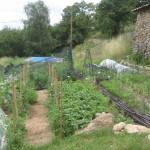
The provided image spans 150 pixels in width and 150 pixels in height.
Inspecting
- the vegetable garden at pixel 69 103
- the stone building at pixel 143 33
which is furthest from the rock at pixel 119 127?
the stone building at pixel 143 33

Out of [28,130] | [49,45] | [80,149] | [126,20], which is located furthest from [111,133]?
[49,45]

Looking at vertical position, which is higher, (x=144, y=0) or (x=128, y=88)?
(x=144, y=0)

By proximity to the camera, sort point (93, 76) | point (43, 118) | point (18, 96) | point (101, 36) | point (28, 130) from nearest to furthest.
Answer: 1. point (28, 130)
2. point (43, 118)
3. point (18, 96)
4. point (93, 76)
5. point (101, 36)

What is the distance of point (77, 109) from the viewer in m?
7.37

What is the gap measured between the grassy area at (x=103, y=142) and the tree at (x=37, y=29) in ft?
112

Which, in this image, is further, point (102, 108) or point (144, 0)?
point (144, 0)

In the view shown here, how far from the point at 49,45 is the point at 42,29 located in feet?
6.74

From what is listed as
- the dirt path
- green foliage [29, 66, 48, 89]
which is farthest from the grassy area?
green foliage [29, 66, 48, 89]

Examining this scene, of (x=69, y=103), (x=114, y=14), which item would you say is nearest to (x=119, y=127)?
(x=69, y=103)

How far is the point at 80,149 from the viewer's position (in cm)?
575

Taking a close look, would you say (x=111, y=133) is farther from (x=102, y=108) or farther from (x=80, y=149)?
(x=102, y=108)

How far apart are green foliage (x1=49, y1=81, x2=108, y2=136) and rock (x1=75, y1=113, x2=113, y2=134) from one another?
163 mm

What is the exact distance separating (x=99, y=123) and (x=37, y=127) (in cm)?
166

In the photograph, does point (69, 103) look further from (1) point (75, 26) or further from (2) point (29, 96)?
(1) point (75, 26)
